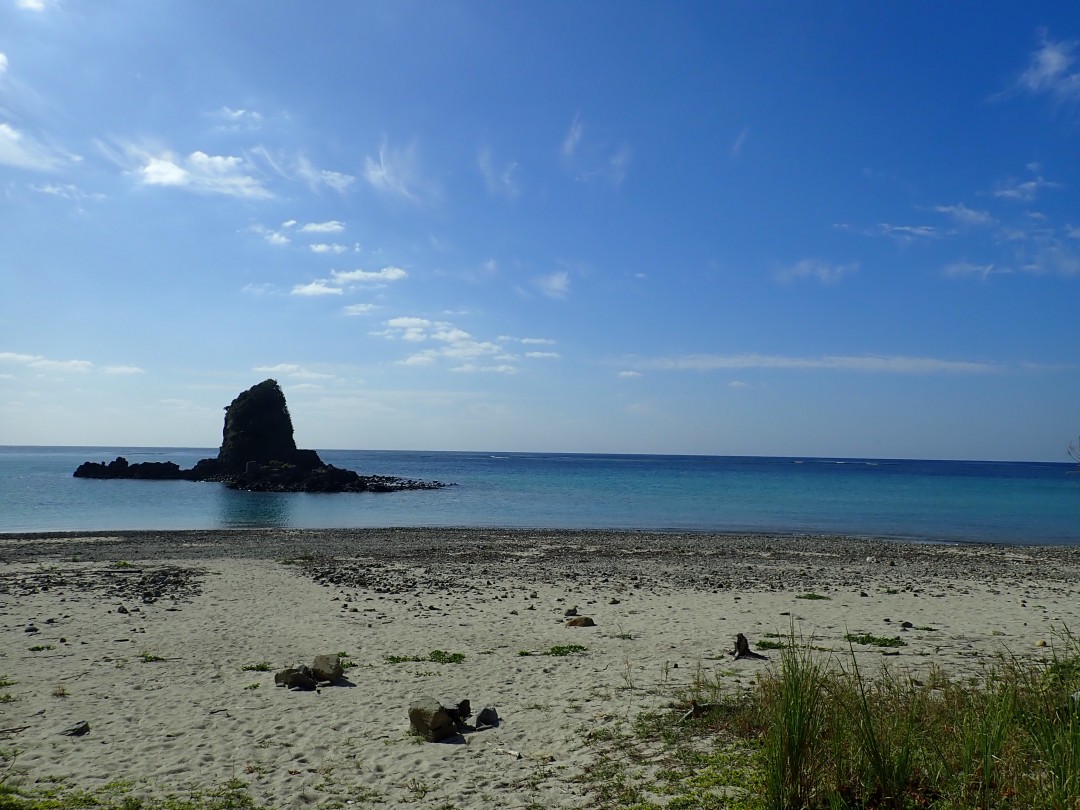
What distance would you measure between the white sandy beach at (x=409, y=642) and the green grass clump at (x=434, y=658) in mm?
197

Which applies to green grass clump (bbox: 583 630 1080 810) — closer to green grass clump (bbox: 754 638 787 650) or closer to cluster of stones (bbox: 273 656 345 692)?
cluster of stones (bbox: 273 656 345 692)

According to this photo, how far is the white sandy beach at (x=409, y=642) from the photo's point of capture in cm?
718

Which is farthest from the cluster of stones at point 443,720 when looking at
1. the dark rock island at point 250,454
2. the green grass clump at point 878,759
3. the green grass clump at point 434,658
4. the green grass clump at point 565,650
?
the dark rock island at point 250,454

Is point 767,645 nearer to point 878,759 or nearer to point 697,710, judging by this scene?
point 697,710

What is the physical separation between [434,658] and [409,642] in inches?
57.8

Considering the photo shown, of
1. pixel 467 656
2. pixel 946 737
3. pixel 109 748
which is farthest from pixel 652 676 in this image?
pixel 109 748

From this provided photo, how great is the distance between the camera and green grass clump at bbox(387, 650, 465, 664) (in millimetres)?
11414

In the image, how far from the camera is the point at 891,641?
1242 centimetres

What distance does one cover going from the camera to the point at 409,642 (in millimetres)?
12812

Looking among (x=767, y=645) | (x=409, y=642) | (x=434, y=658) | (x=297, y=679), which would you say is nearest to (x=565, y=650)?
(x=434, y=658)

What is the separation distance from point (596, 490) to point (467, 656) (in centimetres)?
6479

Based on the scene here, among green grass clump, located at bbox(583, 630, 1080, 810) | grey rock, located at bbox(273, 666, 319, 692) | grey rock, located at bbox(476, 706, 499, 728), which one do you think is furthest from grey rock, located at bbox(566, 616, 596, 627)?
green grass clump, located at bbox(583, 630, 1080, 810)

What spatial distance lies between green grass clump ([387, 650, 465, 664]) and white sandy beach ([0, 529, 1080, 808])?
0.20 metres

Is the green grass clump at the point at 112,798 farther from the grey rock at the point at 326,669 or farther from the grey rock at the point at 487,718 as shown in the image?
the grey rock at the point at 326,669
